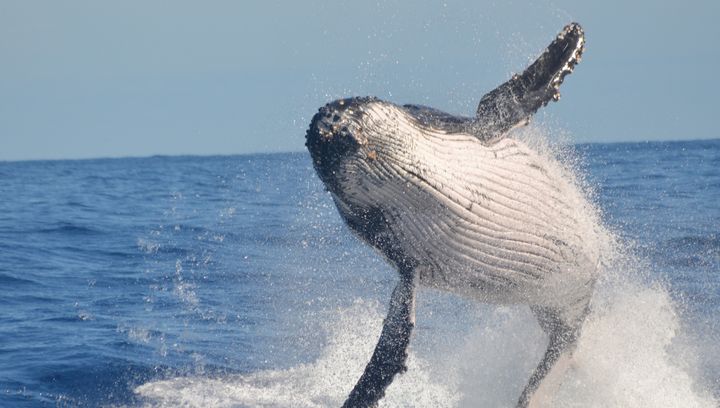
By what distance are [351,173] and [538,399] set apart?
458cm

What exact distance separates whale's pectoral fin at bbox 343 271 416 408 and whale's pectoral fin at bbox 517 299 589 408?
2.46 metres

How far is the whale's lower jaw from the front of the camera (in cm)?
841

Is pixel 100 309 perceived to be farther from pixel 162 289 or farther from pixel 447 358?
pixel 447 358

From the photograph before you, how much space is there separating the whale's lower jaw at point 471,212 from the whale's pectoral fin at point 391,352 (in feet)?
0.81

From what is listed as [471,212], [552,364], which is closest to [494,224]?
[471,212]

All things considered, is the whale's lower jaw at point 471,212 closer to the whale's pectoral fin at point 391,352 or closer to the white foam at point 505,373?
the whale's pectoral fin at point 391,352

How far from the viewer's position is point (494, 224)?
9133 millimetres

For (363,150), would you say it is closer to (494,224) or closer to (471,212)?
(471,212)

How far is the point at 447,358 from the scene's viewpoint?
46.7 feet

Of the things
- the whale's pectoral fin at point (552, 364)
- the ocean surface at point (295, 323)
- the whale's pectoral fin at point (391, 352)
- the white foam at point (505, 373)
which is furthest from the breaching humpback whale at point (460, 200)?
the white foam at point (505, 373)

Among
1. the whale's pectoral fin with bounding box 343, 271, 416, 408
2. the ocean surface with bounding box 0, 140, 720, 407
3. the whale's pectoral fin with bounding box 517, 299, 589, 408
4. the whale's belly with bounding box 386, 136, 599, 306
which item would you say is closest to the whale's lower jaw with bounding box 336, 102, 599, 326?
the whale's belly with bounding box 386, 136, 599, 306

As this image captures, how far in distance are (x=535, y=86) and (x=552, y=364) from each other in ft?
11.0

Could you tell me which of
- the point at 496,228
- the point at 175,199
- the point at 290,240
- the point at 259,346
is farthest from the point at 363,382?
the point at 175,199

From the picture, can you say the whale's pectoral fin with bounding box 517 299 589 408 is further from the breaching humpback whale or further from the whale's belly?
the whale's belly
